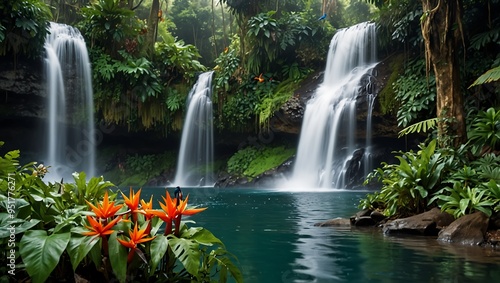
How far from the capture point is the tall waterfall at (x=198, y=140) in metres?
18.4

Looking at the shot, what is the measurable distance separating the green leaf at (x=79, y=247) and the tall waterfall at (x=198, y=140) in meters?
16.1

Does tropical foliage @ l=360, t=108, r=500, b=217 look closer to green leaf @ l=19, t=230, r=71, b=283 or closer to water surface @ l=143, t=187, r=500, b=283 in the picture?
water surface @ l=143, t=187, r=500, b=283

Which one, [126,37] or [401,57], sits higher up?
[126,37]

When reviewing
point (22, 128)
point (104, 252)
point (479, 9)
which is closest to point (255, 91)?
point (479, 9)

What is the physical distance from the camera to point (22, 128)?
1986 cm

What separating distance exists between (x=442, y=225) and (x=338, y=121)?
9.09m

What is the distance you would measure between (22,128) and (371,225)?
59.3ft

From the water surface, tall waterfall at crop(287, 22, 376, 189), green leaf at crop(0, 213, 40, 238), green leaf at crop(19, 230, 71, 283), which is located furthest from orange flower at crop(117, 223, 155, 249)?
tall waterfall at crop(287, 22, 376, 189)

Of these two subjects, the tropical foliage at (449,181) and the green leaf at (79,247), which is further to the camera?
the tropical foliage at (449,181)

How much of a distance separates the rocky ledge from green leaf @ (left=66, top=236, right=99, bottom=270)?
423 centimetres

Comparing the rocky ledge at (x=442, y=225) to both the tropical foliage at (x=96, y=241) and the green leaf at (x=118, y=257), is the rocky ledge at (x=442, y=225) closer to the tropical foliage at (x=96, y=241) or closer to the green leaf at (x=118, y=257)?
the tropical foliage at (x=96, y=241)

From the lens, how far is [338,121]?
1460 centimetres

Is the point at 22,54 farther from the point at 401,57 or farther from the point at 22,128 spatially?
the point at 401,57

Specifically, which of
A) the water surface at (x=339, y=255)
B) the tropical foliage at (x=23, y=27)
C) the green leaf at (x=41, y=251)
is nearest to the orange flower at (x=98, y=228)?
the green leaf at (x=41, y=251)
